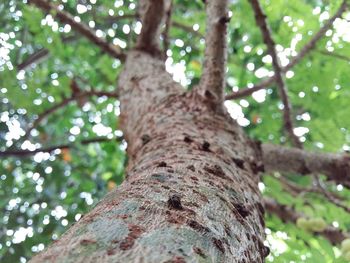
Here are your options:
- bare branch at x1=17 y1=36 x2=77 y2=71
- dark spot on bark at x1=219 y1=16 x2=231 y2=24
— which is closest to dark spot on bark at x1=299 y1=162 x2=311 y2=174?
dark spot on bark at x1=219 y1=16 x2=231 y2=24

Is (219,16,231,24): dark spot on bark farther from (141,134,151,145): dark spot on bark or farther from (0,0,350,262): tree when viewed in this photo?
(141,134,151,145): dark spot on bark

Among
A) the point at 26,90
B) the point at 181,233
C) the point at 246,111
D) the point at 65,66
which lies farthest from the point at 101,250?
the point at 65,66

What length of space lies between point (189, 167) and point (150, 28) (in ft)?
6.98

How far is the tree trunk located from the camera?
2.65 feet

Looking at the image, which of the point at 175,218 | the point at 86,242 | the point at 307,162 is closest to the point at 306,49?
the point at 307,162

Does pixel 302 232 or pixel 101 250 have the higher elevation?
pixel 302 232

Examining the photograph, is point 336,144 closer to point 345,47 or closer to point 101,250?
point 345,47

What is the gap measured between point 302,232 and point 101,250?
250cm

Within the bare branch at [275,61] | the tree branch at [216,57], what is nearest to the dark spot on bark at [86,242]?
the tree branch at [216,57]

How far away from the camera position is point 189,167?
1398mm

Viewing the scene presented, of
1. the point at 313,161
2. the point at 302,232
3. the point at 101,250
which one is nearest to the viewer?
the point at 101,250

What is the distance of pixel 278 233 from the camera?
3115mm

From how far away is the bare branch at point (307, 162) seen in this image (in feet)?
7.80

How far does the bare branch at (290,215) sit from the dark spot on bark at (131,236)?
90.4 inches
